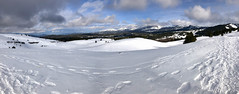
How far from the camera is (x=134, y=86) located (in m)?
7.00

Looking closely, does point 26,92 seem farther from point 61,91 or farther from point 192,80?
point 192,80

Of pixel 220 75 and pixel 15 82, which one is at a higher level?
pixel 15 82

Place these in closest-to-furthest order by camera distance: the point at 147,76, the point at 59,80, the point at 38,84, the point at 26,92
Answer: the point at 26,92, the point at 38,84, the point at 59,80, the point at 147,76

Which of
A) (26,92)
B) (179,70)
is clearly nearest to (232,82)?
(179,70)

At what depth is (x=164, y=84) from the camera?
6715 millimetres

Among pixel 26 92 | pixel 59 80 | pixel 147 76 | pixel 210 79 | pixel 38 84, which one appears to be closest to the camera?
pixel 26 92

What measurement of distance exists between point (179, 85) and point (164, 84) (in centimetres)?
69

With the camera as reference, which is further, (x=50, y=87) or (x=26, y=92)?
(x=50, y=87)

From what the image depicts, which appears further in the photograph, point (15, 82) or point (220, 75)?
point (220, 75)

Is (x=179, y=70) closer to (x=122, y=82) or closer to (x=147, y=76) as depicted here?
(x=147, y=76)

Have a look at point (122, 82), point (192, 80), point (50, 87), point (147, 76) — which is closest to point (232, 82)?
point (192, 80)

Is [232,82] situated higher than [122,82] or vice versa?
[232,82]

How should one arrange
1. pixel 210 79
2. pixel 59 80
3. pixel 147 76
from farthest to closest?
pixel 147 76 → pixel 59 80 → pixel 210 79

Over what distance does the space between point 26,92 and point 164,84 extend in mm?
6199
